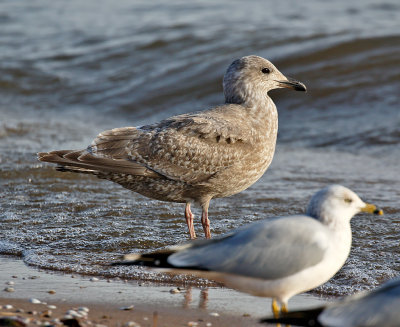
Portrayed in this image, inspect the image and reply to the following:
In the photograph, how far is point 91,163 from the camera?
605 cm

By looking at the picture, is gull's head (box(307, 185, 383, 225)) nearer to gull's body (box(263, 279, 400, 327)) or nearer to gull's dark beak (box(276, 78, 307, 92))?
gull's body (box(263, 279, 400, 327))

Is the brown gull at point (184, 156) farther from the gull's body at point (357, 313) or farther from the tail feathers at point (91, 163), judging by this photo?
the gull's body at point (357, 313)

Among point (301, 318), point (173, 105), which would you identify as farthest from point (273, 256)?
point (173, 105)

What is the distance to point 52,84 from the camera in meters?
15.1

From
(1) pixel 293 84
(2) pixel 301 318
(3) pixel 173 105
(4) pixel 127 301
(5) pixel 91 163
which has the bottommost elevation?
(4) pixel 127 301

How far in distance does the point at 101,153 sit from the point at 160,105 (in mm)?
7394

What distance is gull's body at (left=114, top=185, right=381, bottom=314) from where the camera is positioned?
390cm

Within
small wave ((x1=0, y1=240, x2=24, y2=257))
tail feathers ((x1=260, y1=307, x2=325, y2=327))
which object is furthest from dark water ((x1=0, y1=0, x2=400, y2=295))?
tail feathers ((x1=260, y1=307, x2=325, y2=327))

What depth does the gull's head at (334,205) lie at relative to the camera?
160 inches

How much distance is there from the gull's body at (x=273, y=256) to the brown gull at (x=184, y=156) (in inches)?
81.4

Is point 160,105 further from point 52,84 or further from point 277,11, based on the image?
point 277,11

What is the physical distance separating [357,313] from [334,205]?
74 centimetres

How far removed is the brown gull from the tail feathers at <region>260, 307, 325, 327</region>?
8.52ft

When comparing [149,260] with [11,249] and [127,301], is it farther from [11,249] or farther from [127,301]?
[11,249]
